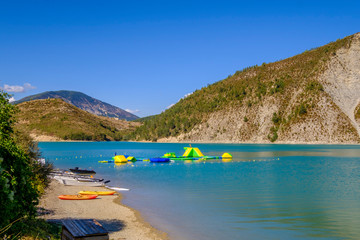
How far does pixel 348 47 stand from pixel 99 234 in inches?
6964

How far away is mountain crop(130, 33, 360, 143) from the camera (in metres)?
140

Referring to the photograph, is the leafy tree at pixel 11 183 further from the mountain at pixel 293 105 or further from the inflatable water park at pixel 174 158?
the mountain at pixel 293 105

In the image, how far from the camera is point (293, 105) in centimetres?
15438

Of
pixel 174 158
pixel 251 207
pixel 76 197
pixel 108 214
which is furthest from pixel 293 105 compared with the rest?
pixel 108 214

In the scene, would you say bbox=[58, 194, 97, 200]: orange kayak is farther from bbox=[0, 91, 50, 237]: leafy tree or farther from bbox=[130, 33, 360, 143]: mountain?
bbox=[130, 33, 360, 143]: mountain

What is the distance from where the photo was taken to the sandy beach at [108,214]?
654 inches

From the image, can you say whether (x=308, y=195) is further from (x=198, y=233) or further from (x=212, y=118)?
(x=212, y=118)

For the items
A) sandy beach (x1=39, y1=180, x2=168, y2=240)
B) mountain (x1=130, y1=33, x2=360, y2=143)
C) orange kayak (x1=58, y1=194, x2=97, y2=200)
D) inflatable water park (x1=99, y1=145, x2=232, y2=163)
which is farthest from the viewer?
mountain (x1=130, y1=33, x2=360, y2=143)

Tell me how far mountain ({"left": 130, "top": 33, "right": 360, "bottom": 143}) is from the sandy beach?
128995mm

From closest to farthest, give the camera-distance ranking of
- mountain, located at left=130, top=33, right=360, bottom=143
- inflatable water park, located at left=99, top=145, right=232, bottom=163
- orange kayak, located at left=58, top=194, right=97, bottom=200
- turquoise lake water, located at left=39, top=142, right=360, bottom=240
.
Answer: turquoise lake water, located at left=39, top=142, right=360, bottom=240
orange kayak, located at left=58, top=194, right=97, bottom=200
inflatable water park, located at left=99, top=145, right=232, bottom=163
mountain, located at left=130, top=33, right=360, bottom=143

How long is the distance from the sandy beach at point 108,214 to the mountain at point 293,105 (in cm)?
12899

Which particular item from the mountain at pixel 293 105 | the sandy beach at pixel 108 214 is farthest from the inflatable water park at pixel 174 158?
the mountain at pixel 293 105

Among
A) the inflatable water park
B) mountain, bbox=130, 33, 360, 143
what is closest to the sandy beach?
the inflatable water park

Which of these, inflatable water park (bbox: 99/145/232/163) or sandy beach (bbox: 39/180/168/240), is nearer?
sandy beach (bbox: 39/180/168/240)
